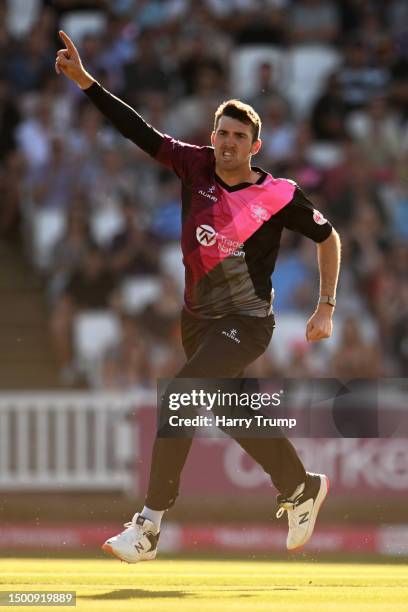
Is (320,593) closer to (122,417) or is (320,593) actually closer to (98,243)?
(122,417)

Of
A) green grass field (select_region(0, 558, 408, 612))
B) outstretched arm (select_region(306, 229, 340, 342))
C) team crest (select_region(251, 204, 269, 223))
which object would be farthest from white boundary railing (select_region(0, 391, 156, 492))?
team crest (select_region(251, 204, 269, 223))

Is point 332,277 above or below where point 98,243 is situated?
below

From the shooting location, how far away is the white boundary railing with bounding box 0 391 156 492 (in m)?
14.2

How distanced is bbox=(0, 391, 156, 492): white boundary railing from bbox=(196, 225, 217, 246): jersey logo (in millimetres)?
6359

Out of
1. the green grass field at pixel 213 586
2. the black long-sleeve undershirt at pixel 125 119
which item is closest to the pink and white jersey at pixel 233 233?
the black long-sleeve undershirt at pixel 125 119

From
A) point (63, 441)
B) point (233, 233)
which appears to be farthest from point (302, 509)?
point (63, 441)

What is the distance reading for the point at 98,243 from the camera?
15.2 meters

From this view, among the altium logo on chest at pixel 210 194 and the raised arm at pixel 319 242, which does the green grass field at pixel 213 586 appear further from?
the altium logo on chest at pixel 210 194

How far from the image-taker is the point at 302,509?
26.6 ft

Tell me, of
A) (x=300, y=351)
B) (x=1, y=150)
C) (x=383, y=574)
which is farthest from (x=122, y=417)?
(x=383, y=574)

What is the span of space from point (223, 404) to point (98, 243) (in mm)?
7537

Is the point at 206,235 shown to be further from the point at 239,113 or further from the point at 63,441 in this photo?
the point at 63,441

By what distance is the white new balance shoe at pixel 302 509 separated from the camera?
8.10 m
